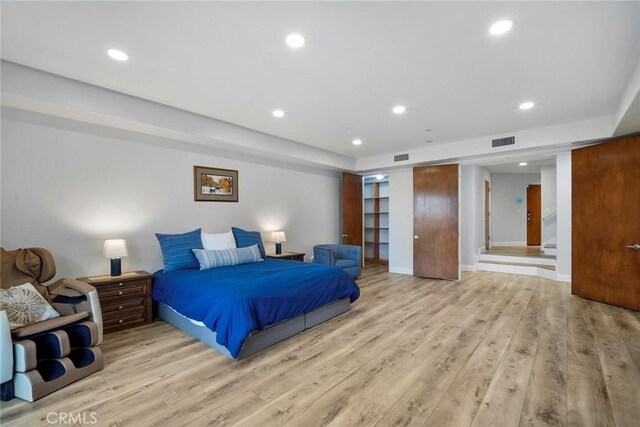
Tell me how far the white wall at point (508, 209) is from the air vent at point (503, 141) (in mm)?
5217

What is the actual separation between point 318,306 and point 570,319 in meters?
3.20

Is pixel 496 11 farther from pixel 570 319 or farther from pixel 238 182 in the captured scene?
pixel 238 182

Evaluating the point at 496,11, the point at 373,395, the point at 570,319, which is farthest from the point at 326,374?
the point at 570,319

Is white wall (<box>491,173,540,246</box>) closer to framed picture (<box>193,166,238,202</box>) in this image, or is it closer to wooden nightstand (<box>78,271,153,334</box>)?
framed picture (<box>193,166,238,202</box>)

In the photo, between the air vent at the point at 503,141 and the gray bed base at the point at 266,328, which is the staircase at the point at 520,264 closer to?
the air vent at the point at 503,141

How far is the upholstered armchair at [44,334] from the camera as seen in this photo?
2090mm

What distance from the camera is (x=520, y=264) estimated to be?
6648 millimetres

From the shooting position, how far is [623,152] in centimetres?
406

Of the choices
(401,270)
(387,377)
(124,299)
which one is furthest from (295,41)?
(401,270)

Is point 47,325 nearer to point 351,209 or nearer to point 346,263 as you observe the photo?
point 346,263

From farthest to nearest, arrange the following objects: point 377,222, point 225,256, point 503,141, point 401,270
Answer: point 377,222
point 401,270
point 503,141
point 225,256

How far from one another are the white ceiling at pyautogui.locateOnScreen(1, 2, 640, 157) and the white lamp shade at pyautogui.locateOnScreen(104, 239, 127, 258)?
5.68 ft

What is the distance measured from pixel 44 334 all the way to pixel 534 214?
40.1 feet

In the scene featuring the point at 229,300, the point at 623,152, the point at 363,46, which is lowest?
the point at 229,300
